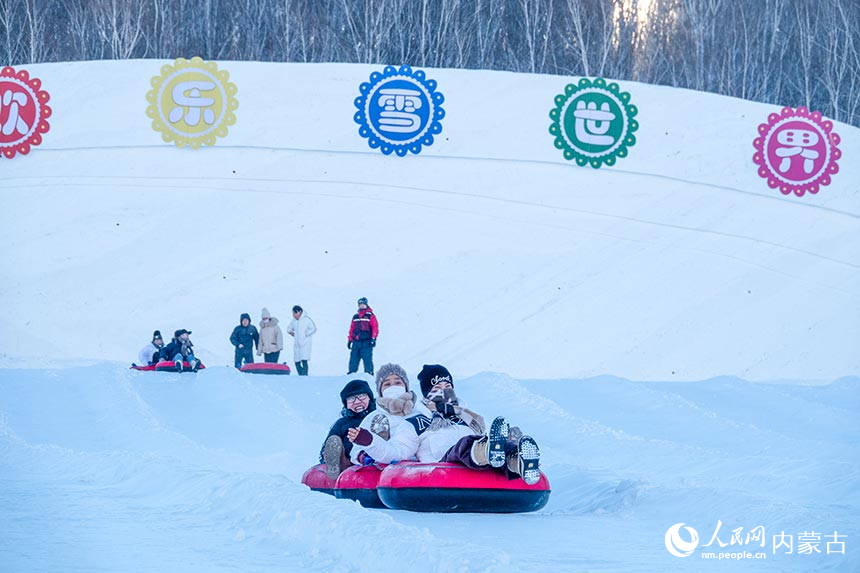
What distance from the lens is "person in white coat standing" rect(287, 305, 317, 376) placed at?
12.3 m

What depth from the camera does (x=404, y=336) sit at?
13.4m

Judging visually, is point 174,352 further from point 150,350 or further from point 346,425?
point 346,425

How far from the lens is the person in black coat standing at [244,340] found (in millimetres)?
12305

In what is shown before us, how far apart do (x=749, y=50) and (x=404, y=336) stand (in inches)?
308

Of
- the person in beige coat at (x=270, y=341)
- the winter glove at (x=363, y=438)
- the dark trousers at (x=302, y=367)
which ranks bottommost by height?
the dark trousers at (x=302, y=367)

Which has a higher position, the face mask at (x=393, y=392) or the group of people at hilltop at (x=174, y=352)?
the face mask at (x=393, y=392)

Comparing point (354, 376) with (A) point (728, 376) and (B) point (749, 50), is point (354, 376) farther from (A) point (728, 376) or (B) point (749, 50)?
(B) point (749, 50)

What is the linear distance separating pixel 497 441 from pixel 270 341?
298 inches

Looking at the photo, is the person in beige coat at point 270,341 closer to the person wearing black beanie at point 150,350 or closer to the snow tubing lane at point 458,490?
the person wearing black beanie at point 150,350
